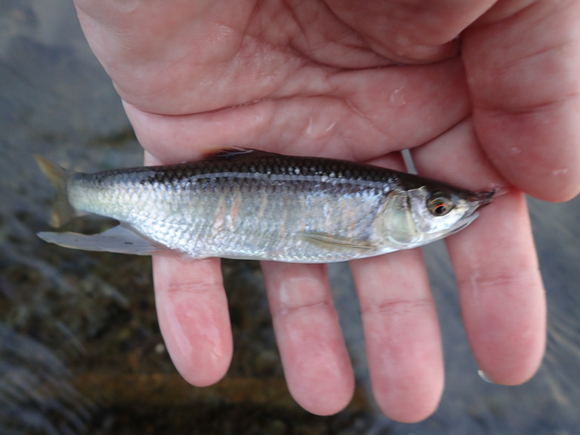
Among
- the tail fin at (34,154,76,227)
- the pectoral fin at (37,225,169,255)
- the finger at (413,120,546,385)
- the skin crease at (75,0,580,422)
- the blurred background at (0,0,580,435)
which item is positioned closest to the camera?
the skin crease at (75,0,580,422)

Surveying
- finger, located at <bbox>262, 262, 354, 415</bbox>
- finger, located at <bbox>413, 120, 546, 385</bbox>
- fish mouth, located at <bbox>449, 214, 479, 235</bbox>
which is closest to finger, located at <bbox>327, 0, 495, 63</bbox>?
finger, located at <bbox>413, 120, 546, 385</bbox>

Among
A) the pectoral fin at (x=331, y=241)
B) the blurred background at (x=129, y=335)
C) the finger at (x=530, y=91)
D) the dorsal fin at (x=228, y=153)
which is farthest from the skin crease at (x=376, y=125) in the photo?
the blurred background at (x=129, y=335)

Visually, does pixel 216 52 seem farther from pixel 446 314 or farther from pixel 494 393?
pixel 494 393

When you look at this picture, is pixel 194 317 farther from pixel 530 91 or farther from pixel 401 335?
pixel 530 91

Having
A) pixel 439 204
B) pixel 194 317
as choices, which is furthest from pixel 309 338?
pixel 439 204

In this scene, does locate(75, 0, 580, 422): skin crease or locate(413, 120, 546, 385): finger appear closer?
locate(75, 0, 580, 422): skin crease

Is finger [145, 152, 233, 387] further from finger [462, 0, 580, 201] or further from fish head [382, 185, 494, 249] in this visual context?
finger [462, 0, 580, 201]

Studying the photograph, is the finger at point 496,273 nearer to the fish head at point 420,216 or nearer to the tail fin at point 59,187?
the fish head at point 420,216
